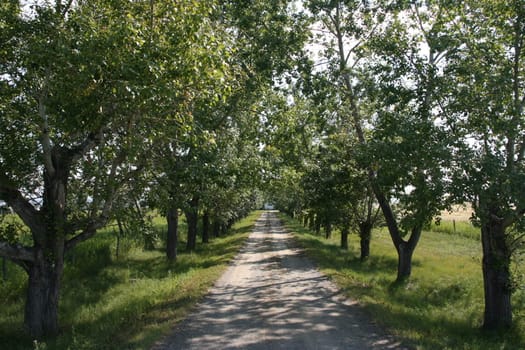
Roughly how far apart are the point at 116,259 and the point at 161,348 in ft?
46.6

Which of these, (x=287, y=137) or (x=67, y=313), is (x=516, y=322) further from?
(x=67, y=313)

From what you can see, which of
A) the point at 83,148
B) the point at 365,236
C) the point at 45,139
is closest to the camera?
the point at 45,139

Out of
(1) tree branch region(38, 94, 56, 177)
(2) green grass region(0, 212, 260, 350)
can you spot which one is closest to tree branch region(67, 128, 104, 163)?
(1) tree branch region(38, 94, 56, 177)

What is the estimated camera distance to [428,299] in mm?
14070

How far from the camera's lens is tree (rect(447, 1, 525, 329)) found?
8375 mm

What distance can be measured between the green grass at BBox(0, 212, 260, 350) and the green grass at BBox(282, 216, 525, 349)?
4.86 m

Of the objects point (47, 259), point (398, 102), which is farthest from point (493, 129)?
point (47, 259)

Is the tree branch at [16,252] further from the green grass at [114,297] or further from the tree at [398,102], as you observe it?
the tree at [398,102]

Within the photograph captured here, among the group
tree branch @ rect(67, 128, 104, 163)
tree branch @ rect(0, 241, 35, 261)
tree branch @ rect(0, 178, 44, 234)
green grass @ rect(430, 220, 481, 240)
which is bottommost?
green grass @ rect(430, 220, 481, 240)

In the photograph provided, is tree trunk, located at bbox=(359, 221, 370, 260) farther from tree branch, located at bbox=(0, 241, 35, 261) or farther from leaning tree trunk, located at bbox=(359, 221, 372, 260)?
tree branch, located at bbox=(0, 241, 35, 261)

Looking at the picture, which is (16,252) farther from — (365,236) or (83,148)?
(365,236)

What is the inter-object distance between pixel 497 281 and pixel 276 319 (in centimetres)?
551

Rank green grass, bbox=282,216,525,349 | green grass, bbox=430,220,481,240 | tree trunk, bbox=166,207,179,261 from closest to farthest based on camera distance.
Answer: green grass, bbox=282,216,525,349
tree trunk, bbox=166,207,179,261
green grass, bbox=430,220,481,240

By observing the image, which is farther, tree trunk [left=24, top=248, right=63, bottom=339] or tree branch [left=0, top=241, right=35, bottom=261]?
tree trunk [left=24, top=248, right=63, bottom=339]
